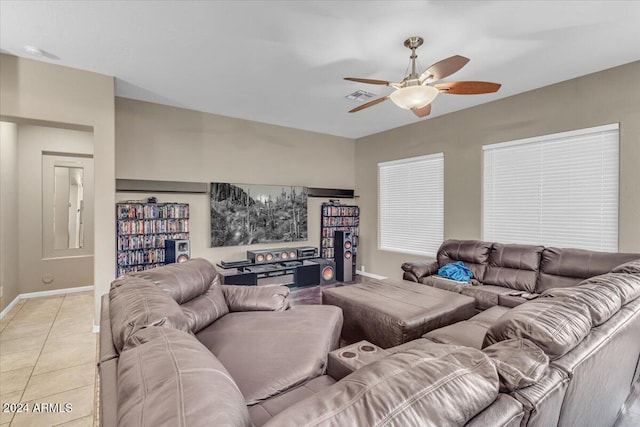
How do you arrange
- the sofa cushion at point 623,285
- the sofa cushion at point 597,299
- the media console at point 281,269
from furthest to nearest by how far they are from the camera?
1. the media console at point 281,269
2. the sofa cushion at point 623,285
3. the sofa cushion at point 597,299

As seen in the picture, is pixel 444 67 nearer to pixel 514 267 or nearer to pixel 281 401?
pixel 281 401

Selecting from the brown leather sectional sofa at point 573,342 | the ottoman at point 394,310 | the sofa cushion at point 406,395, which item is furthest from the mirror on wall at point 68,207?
the sofa cushion at point 406,395

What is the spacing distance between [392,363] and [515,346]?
0.53 m

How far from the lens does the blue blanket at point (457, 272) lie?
369 centimetres

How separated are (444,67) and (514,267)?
255cm

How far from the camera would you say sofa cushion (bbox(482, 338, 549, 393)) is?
907mm

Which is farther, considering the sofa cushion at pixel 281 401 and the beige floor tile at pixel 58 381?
the beige floor tile at pixel 58 381

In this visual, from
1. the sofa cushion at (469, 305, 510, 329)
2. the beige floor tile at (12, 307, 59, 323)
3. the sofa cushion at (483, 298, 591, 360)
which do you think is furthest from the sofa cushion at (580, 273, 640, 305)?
the beige floor tile at (12, 307, 59, 323)

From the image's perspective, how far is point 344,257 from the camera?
5570mm

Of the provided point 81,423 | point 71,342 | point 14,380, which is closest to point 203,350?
point 81,423

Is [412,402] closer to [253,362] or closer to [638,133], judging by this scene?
[253,362]

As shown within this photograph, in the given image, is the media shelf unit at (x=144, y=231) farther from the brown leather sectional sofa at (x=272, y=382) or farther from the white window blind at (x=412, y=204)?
the white window blind at (x=412, y=204)

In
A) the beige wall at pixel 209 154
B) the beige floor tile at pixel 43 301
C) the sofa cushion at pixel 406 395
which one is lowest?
the beige floor tile at pixel 43 301

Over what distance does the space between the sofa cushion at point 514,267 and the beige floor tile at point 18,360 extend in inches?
186
